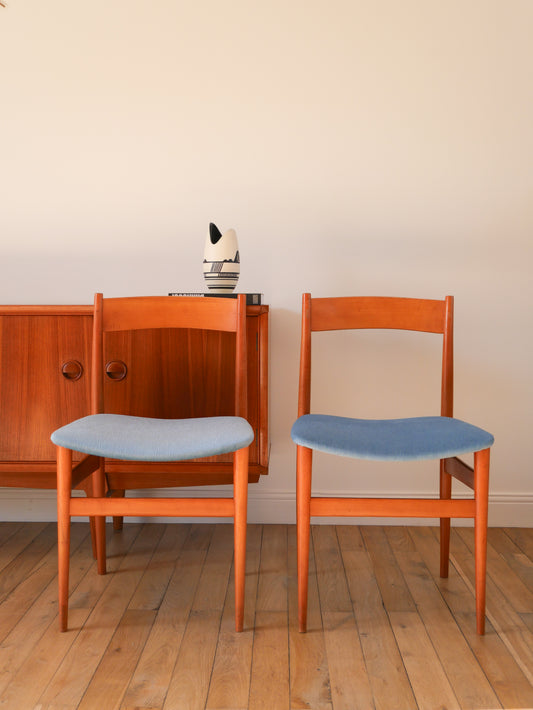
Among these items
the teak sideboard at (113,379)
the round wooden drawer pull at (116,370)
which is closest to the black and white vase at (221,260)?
the teak sideboard at (113,379)

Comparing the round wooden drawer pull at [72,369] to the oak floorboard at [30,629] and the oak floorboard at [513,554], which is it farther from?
the oak floorboard at [513,554]

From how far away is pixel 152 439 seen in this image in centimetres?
151

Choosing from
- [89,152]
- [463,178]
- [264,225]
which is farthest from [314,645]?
[89,152]

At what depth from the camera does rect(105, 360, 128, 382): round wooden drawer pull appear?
1919 mm

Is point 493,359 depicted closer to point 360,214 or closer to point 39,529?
point 360,214

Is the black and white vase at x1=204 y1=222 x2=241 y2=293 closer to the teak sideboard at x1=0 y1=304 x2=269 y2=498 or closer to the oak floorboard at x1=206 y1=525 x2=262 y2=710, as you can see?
the teak sideboard at x1=0 y1=304 x2=269 y2=498

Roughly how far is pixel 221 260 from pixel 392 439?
829 millimetres

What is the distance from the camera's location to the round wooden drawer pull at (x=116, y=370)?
1.92m

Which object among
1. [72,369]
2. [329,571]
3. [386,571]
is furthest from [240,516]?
[72,369]

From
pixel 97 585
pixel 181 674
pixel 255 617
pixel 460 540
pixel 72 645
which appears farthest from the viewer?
pixel 460 540

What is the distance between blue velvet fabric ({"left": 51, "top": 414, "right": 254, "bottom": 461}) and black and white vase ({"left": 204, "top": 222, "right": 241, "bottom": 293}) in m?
0.53

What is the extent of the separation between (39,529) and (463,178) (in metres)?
2.04

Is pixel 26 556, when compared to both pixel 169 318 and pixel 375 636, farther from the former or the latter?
pixel 375 636

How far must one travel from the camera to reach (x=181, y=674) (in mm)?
1359
